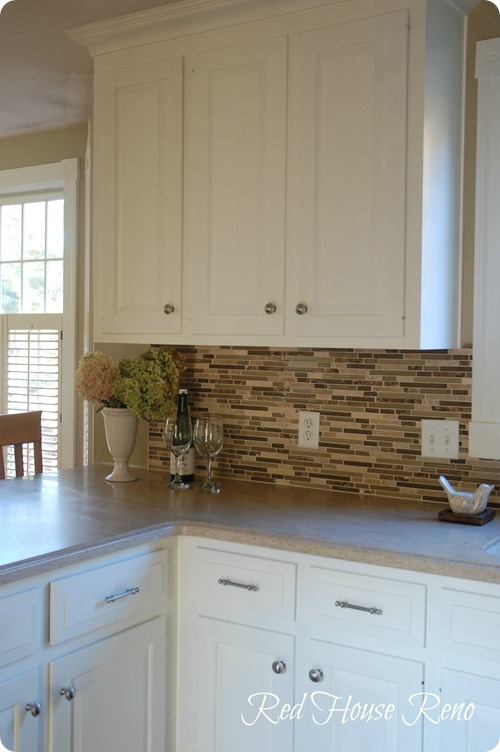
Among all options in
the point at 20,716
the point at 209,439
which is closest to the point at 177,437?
the point at 209,439

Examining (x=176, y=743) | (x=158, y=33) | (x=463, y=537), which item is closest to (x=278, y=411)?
(x=463, y=537)

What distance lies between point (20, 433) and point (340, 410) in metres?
1.25

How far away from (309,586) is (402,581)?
0.23 metres

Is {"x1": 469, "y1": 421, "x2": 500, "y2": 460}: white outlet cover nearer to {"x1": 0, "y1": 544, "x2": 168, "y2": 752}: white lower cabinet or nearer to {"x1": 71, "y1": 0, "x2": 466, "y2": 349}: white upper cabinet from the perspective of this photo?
{"x1": 71, "y1": 0, "x2": 466, "y2": 349}: white upper cabinet

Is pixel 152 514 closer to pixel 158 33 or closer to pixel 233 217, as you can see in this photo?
pixel 233 217

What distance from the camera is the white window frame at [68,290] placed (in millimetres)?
4117

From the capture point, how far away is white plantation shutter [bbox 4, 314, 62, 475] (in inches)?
167

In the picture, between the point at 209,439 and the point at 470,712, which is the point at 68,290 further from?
the point at 470,712

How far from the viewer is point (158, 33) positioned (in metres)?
2.46

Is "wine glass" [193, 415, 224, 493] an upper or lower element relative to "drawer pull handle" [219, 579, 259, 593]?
upper

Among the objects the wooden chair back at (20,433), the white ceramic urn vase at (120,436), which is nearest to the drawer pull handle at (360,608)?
the white ceramic urn vase at (120,436)

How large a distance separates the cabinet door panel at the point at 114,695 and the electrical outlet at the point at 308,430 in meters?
0.72

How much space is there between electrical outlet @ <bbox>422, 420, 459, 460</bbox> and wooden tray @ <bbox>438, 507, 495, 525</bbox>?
216 millimetres

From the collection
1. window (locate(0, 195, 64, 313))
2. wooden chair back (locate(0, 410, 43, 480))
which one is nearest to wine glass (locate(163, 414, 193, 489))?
wooden chair back (locate(0, 410, 43, 480))
